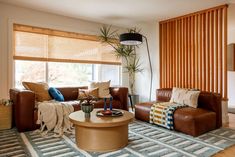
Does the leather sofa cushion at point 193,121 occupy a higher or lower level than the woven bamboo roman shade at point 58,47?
lower

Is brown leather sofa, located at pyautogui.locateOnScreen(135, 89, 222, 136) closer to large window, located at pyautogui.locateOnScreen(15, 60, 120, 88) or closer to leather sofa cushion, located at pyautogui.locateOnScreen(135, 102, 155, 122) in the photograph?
leather sofa cushion, located at pyautogui.locateOnScreen(135, 102, 155, 122)

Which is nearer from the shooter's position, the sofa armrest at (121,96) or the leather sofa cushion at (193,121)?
the leather sofa cushion at (193,121)

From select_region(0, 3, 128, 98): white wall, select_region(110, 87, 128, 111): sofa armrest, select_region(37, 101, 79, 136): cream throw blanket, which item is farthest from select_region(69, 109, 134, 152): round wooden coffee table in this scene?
select_region(0, 3, 128, 98): white wall

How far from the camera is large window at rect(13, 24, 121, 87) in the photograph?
4.29 m

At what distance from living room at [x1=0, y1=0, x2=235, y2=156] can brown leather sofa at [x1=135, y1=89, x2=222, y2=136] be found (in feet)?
0.05

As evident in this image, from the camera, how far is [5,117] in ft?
11.3

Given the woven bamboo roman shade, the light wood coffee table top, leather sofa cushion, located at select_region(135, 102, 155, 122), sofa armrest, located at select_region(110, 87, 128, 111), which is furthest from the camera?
sofa armrest, located at select_region(110, 87, 128, 111)

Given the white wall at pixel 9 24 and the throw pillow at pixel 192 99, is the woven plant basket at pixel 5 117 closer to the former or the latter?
the white wall at pixel 9 24

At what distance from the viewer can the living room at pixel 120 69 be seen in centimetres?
266

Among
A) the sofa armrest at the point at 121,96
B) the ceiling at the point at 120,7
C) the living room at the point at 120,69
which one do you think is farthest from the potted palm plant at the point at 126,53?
the sofa armrest at the point at 121,96

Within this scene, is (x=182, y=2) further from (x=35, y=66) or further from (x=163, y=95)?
(x=35, y=66)

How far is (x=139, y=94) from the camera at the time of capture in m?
6.08

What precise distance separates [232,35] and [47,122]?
6072 mm

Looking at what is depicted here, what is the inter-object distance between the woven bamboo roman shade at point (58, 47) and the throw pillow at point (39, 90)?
80 centimetres
